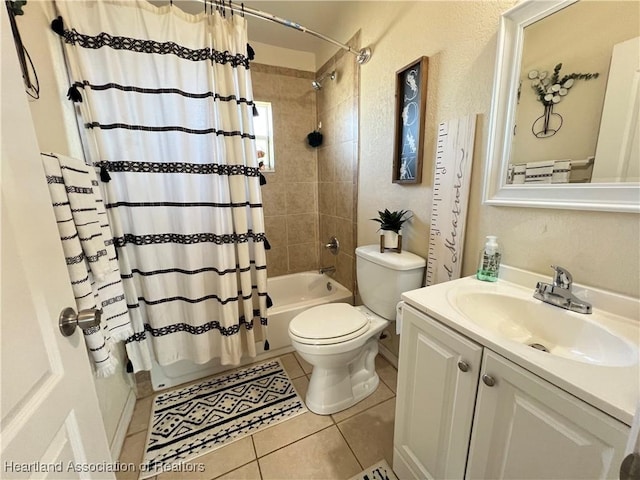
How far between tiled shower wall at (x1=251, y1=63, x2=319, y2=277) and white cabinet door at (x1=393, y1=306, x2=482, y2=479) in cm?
168

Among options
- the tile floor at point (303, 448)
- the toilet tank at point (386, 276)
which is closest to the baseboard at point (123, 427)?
the tile floor at point (303, 448)

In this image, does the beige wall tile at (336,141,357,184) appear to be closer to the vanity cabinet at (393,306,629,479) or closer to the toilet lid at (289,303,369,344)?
the toilet lid at (289,303,369,344)

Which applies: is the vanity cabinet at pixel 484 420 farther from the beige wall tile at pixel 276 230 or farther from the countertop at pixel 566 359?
the beige wall tile at pixel 276 230

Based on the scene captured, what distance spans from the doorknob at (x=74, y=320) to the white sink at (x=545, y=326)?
0.97 m

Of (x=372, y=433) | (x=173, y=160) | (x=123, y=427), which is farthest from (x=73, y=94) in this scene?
(x=372, y=433)

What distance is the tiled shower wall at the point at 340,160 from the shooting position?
1.88 m

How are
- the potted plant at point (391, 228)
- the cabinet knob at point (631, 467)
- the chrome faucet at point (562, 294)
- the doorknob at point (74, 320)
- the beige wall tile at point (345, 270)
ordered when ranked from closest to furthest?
the cabinet knob at point (631, 467)
the doorknob at point (74, 320)
the chrome faucet at point (562, 294)
the potted plant at point (391, 228)
the beige wall tile at point (345, 270)

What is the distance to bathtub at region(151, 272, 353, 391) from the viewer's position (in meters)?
1.63

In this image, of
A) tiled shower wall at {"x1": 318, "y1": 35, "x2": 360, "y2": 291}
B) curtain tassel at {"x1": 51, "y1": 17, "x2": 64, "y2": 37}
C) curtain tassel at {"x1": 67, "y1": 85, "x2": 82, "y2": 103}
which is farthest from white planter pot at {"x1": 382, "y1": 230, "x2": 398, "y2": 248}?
curtain tassel at {"x1": 51, "y1": 17, "x2": 64, "y2": 37}

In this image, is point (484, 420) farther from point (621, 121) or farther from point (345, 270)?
point (345, 270)

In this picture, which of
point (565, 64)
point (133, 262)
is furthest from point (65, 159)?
point (565, 64)

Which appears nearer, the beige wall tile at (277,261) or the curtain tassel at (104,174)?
the curtain tassel at (104,174)

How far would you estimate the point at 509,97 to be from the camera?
0.96m

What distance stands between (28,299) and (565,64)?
1500 millimetres
